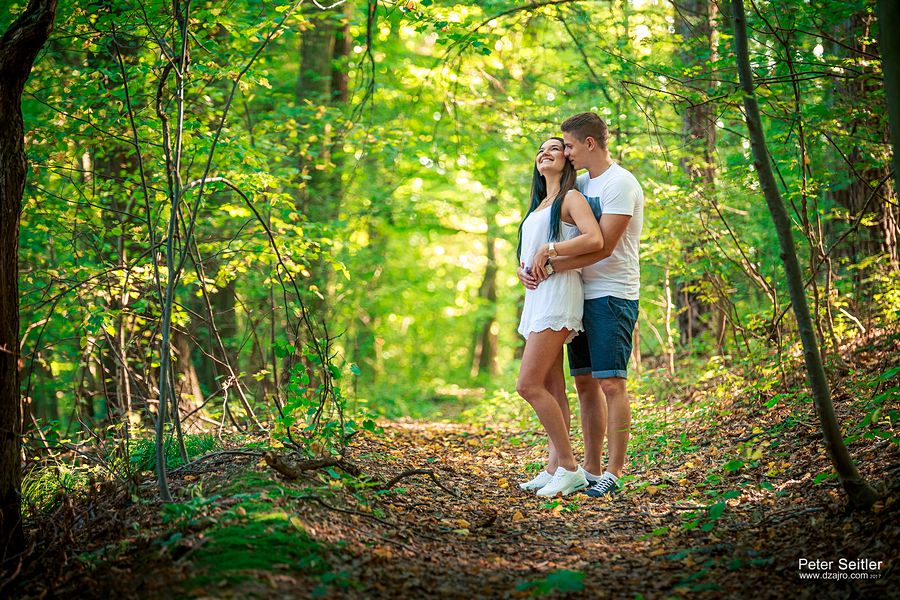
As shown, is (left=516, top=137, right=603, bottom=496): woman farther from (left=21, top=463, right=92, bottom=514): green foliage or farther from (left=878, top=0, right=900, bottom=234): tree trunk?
(left=21, top=463, right=92, bottom=514): green foliage

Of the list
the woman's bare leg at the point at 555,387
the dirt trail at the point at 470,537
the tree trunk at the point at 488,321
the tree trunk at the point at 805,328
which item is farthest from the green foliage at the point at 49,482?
the tree trunk at the point at 488,321

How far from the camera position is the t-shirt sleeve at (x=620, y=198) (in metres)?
4.43

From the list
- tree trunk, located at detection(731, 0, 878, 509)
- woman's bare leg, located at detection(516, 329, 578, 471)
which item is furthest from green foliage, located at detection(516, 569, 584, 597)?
woman's bare leg, located at detection(516, 329, 578, 471)

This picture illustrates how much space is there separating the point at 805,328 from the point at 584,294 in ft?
5.32

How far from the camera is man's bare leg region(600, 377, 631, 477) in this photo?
4.48 metres

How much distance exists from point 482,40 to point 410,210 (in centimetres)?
647

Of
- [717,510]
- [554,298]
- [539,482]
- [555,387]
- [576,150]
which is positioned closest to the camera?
[717,510]

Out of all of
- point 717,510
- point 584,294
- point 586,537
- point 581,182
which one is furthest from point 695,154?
point 586,537

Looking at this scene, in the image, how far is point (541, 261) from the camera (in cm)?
450

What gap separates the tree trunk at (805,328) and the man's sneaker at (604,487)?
4.87 ft

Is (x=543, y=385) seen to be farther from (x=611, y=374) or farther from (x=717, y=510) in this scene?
(x=717, y=510)

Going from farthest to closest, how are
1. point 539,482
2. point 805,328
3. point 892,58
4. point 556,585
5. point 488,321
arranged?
1. point 488,321
2. point 539,482
3. point 805,328
4. point 892,58
5. point 556,585

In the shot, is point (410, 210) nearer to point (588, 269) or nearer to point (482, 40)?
point (482, 40)

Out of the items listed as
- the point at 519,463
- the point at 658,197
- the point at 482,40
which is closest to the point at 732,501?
the point at 519,463
